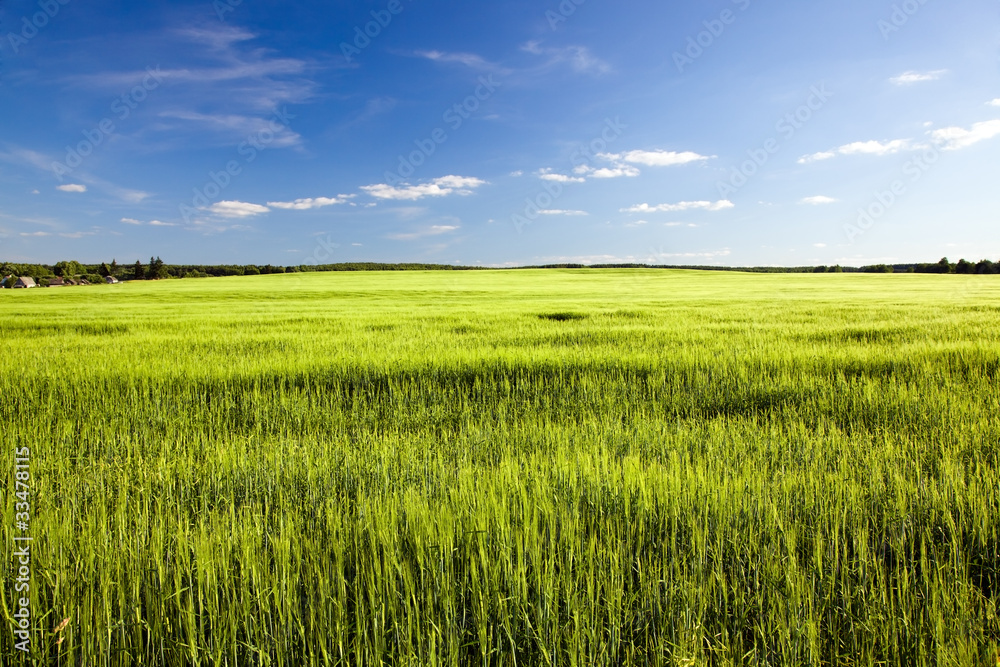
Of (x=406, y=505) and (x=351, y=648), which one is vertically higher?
(x=406, y=505)

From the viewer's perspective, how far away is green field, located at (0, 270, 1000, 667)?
5.17 ft

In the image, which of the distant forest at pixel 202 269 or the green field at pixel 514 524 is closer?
the green field at pixel 514 524

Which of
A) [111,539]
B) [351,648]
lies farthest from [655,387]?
[111,539]

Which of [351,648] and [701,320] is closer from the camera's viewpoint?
[351,648]

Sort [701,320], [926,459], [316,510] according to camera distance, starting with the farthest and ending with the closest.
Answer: [701,320]
[926,459]
[316,510]

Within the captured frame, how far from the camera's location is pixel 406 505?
7.34 feet

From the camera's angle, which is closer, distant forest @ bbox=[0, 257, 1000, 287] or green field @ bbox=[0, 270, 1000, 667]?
green field @ bbox=[0, 270, 1000, 667]

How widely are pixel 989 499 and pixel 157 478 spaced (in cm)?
467

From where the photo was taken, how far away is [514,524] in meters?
2.10

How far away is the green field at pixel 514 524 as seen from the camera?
1.58 m

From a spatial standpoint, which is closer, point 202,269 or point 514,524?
point 514,524

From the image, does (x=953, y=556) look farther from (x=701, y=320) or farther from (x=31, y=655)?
(x=701, y=320)

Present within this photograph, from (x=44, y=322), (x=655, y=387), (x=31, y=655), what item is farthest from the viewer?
(x=44, y=322)

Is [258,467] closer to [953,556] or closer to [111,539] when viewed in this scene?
[111,539]
